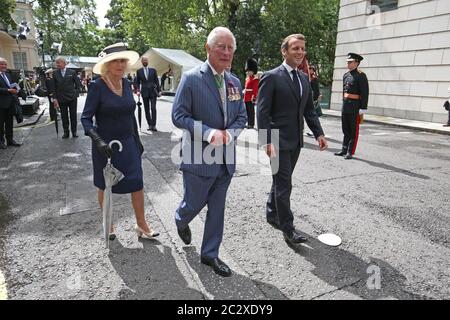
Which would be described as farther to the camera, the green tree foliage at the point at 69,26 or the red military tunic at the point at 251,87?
the green tree foliage at the point at 69,26

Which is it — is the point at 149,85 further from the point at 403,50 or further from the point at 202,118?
the point at 403,50

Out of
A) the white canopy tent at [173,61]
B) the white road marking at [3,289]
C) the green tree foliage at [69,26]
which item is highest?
the green tree foliage at [69,26]

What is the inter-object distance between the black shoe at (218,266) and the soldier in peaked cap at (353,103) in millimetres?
5032

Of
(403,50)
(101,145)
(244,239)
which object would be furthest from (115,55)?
(403,50)

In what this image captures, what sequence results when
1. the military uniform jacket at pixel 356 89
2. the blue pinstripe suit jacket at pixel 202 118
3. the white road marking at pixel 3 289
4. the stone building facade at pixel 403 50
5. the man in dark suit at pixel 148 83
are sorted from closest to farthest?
the white road marking at pixel 3 289 < the blue pinstripe suit jacket at pixel 202 118 < the military uniform jacket at pixel 356 89 < the man in dark suit at pixel 148 83 < the stone building facade at pixel 403 50

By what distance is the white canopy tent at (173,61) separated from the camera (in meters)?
26.3

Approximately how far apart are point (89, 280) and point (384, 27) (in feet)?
54.8

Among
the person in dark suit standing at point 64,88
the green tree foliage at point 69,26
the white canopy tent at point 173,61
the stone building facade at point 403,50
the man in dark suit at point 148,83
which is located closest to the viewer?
the person in dark suit standing at point 64,88

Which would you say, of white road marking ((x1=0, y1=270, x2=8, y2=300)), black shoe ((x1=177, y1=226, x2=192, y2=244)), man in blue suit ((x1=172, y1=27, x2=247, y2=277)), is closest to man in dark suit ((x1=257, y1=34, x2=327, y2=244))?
man in blue suit ((x1=172, y1=27, x2=247, y2=277))

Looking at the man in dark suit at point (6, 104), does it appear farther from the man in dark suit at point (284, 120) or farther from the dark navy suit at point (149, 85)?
the man in dark suit at point (284, 120)

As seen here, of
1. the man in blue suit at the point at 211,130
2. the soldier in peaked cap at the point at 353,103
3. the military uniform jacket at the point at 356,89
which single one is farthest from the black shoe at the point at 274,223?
the military uniform jacket at the point at 356,89

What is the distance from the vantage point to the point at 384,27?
15586mm

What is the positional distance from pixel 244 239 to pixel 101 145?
169 cm

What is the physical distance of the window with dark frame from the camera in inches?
597
